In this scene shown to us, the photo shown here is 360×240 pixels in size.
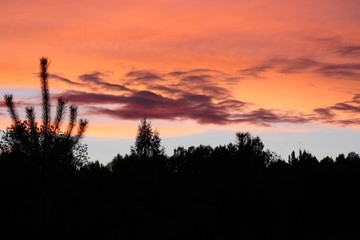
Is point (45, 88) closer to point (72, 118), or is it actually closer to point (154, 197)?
point (72, 118)

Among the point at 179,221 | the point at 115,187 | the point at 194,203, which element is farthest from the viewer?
the point at 115,187

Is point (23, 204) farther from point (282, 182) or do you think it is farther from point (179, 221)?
point (282, 182)

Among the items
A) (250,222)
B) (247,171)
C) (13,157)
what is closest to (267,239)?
(250,222)

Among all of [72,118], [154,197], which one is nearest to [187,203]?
[154,197]

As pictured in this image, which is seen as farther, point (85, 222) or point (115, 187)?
point (115, 187)

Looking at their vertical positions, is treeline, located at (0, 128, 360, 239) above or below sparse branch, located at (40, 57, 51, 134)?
below

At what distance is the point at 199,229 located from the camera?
84.7ft

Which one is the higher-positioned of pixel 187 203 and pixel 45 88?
pixel 45 88

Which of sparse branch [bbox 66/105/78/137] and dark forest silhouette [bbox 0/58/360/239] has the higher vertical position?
sparse branch [bbox 66/105/78/137]

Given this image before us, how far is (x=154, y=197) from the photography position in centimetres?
3061

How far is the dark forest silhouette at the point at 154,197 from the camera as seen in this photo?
2480 centimetres

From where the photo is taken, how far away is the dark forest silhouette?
976 inches

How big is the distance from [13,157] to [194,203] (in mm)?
10325

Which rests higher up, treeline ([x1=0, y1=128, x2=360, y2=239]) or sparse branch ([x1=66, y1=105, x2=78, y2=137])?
sparse branch ([x1=66, y1=105, x2=78, y2=137])
